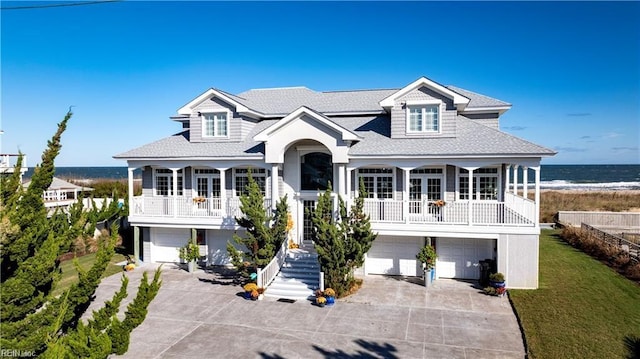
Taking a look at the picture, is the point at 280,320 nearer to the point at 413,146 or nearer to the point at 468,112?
the point at 413,146

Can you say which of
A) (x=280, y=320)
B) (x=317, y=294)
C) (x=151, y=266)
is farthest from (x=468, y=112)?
(x=151, y=266)

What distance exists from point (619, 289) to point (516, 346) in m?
7.70

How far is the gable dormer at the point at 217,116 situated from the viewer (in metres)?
22.0

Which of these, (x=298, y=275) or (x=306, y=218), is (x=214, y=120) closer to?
(x=306, y=218)

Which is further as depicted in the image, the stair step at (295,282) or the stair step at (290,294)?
the stair step at (295,282)

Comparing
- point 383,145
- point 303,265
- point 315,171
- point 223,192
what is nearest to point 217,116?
point 223,192

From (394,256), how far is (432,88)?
7.80 meters

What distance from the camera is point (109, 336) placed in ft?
22.0

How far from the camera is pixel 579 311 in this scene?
14672 mm

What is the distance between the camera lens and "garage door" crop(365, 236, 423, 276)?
773 inches

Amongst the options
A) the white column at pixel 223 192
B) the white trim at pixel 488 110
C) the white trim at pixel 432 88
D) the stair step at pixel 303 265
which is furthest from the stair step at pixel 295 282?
the white trim at pixel 488 110

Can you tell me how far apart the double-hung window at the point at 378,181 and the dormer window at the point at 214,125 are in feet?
24.9

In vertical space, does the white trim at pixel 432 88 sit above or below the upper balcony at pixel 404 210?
above

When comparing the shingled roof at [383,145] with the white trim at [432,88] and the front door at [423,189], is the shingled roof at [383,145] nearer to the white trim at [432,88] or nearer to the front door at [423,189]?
the white trim at [432,88]
